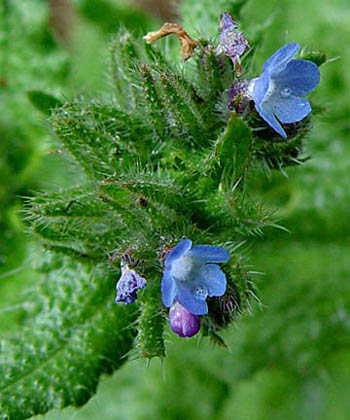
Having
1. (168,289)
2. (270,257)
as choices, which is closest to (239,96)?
(168,289)

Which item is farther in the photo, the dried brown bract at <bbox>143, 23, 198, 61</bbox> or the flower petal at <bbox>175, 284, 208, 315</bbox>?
the dried brown bract at <bbox>143, 23, 198, 61</bbox>

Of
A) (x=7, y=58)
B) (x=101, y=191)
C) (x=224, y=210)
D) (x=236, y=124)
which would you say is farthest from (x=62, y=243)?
(x=7, y=58)

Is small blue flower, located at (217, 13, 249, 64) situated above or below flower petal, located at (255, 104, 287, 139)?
above

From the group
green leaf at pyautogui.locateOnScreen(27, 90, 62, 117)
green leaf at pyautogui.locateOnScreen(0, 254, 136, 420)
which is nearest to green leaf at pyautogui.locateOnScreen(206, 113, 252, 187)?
green leaf at pyautogui.locateOnScreen(0, 254, 136, 420)

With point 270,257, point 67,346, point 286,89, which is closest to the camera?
point 286,89

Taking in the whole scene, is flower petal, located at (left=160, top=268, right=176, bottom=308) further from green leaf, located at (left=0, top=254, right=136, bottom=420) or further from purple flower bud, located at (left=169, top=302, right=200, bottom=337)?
green leaf, located at (left=0, top=254, right=136, bottom=420)

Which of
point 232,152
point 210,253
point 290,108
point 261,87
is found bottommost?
point 210,253

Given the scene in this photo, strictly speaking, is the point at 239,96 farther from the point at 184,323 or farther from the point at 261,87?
Answer: the point at 184,323

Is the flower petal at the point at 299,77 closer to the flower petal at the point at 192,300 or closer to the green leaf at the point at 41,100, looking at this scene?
the flower petal at the point at 192,300
